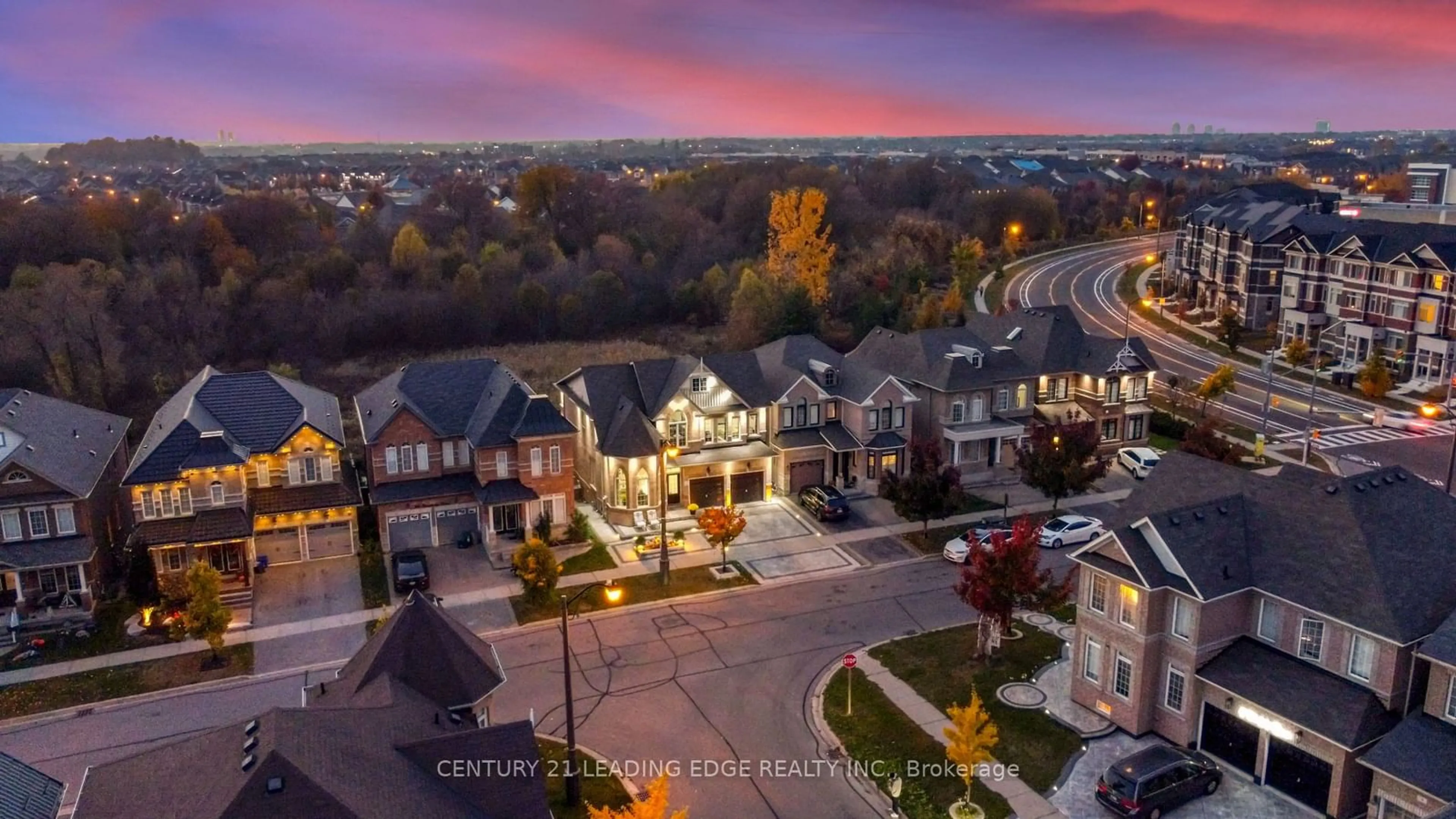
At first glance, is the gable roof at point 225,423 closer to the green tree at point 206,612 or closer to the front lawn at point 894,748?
the green tree at point 206,612

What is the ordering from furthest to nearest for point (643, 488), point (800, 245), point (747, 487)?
point (800, 245) < point (747, 487) < point (643, 488)

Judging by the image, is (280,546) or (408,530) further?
(408,530)

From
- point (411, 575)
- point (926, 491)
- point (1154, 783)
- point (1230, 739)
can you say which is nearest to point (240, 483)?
point (411, 575)

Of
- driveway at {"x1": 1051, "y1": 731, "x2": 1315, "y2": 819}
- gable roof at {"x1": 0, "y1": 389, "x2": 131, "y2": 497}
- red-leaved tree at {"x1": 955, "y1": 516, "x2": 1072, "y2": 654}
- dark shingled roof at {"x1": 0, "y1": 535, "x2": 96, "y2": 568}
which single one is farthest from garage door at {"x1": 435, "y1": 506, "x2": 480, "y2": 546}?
driveway at {"x1": 1051, "y1": 731, "x2": 1315, "y2": 819}

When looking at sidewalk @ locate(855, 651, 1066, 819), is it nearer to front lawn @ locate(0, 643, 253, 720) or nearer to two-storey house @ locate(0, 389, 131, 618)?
front lawn @ locate(0, 643, 253, 720)

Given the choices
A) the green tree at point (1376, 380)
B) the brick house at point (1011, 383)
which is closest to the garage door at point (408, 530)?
the brick house at point (1011, 383)

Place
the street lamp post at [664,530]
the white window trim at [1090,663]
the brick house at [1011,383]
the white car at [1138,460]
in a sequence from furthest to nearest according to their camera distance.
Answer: the brick house at [1011,383] < the white car at [1138,460] < the street lamp post at [664,530] < the white window trim at [1090,663]

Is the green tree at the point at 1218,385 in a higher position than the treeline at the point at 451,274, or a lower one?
lower

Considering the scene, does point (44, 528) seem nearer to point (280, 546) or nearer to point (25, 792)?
point (280, 546)
